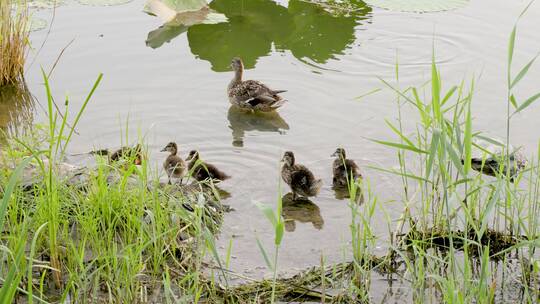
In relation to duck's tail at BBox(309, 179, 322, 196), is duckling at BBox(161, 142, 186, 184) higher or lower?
higher

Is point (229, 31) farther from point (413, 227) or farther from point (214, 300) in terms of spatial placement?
point (214, 300)

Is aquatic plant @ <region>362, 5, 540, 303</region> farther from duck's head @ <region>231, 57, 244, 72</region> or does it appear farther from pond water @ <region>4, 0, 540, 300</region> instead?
duck's head @ <region>231, 57, 244, 72</region>

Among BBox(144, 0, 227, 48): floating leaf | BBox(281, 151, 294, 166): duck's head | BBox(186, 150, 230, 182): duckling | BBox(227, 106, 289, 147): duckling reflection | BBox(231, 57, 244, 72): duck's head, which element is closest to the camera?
BBox(186, 150, 230, 182): duckling

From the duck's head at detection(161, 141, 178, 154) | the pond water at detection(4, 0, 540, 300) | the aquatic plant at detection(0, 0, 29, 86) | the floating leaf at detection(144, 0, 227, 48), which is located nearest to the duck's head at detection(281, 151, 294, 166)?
the pond water at detection(4, 0, 540, 300)

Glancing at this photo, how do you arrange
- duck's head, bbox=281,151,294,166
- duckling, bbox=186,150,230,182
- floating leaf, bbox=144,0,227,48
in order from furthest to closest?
1. floating leaf, bbox=144,0,227,48
2. duck's head, bbox=281,151,294,166
3. duckling, bbox=186,150,230,182

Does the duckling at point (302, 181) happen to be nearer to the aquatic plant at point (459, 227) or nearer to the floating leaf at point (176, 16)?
the aquatic plant at point (459, 227)

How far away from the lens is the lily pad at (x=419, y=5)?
32.6 feet

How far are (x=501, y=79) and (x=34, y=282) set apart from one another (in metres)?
5.42

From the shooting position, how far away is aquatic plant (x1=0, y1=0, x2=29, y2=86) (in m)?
7.55

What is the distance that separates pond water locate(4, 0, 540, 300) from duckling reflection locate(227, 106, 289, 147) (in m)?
0.02

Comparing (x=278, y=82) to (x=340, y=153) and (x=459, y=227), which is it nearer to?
(x=340, y=153)

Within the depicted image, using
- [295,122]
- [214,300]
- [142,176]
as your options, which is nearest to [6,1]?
[295,122]

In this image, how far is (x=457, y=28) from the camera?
9.52 metres

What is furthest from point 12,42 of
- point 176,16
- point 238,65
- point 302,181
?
point 302,181
